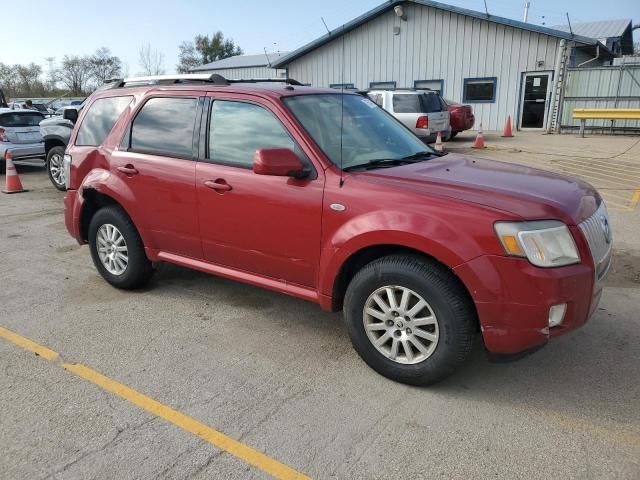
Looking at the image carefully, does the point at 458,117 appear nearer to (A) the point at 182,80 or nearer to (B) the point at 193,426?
(A) the point at 182,80

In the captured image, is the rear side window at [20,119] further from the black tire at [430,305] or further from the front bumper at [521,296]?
the front bumper at [521,296]

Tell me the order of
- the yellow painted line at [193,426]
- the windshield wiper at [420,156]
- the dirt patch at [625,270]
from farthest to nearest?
the dirt patch at [625,270] < the windshield wiper at [420,156] < the yellow painted line at [193,426]

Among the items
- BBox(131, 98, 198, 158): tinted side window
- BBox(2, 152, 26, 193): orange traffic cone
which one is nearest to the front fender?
BBox(131, 98, 198, 158): tinted side window

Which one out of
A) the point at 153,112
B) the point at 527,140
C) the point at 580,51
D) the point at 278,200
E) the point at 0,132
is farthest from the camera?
the point at 580,51

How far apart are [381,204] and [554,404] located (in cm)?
154

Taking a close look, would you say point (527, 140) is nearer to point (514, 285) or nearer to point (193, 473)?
point (514, 285)

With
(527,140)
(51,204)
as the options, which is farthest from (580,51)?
(51,204)

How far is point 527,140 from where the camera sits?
56.0ft

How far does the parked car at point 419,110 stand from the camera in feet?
47.5

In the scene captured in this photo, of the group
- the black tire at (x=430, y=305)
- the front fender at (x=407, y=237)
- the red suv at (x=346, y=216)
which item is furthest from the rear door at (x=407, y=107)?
the black tire at (x=430, y=305)

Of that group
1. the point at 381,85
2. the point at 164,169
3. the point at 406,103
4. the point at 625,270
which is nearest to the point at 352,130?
the point at 164,169

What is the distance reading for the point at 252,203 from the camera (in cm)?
363

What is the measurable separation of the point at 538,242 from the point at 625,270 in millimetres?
3125

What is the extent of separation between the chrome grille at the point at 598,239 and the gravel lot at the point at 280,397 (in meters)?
0.76
